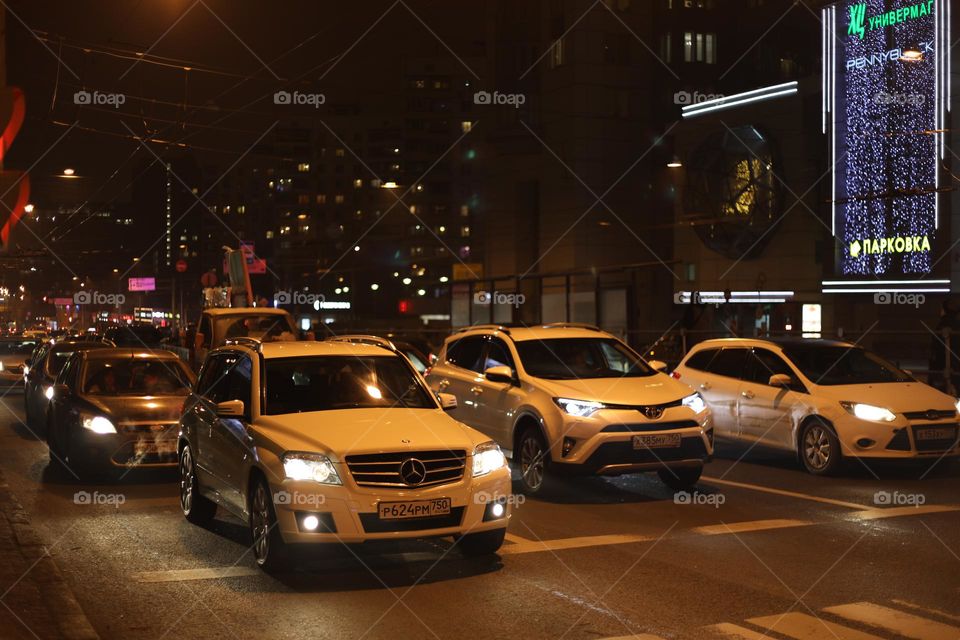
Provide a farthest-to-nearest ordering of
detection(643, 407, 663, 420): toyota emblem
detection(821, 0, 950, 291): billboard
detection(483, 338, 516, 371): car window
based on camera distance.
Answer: detection(821, 0, 950, 291): billboard, detection(483, 338, 516, 371): car window, detection(643, 407, 663, 420): toyota emblem

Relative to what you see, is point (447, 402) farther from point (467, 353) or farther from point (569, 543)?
point (467, 353)

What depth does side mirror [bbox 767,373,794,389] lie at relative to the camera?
Answer: 1409 cm

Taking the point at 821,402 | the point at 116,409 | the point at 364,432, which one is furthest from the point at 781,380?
the point at 116,409

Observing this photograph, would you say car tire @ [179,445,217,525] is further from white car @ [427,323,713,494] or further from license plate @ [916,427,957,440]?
license plate @ [916,427,957,440]

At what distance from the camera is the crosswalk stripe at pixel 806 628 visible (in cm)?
625

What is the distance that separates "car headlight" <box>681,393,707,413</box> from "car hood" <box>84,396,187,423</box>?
220 inches

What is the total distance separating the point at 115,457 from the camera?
13.0m

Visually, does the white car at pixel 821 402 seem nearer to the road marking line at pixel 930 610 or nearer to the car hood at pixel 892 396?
the car hood at pixel 892 396

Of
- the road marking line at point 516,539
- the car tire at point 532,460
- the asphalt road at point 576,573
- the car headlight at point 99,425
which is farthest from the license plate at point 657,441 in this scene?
the car headlight at point 99,425

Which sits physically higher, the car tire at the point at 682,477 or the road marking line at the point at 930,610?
the road marking line at the point at 930,610

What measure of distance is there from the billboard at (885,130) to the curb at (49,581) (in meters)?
34.7

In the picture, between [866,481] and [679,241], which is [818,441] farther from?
[679,241]

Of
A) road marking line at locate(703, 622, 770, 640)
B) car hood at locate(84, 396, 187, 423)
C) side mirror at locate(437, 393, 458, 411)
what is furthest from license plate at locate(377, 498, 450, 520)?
car hood at locate(84, 396, 187, 423)

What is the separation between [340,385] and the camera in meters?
9.48
